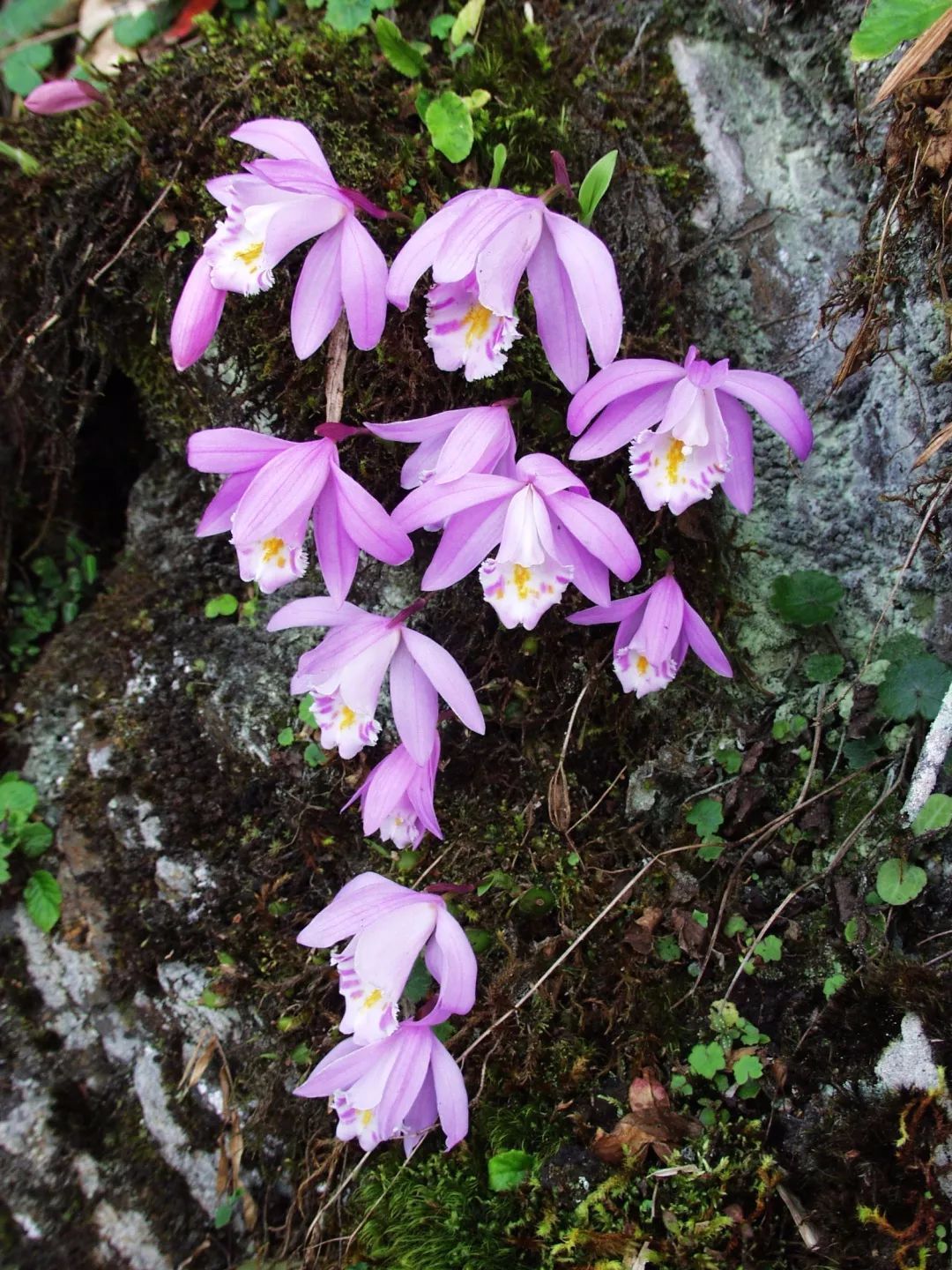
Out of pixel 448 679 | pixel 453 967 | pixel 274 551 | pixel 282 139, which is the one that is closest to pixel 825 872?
pixel 453 967

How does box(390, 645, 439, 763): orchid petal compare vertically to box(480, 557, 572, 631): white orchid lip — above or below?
below

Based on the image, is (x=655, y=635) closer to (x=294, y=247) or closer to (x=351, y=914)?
(x=351, y=914)

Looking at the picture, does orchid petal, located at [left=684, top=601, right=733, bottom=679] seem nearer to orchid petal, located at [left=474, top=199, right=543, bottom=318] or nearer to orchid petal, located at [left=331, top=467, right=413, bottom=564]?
orchid petal, located at [left=331, top=467, right=413, bottom=564]

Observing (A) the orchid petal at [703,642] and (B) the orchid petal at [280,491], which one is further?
(A) the orchid petal at [703,642]

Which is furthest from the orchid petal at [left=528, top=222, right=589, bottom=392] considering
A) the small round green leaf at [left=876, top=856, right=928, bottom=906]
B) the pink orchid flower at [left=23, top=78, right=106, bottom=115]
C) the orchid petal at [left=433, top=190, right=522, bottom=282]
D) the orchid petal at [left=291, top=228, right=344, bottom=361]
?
the pink orchid flower at [left=23, top=78, right=106, bottom=115]

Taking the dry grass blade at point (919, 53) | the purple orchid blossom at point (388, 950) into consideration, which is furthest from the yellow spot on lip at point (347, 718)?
the dry grass blade at point (919, 53)

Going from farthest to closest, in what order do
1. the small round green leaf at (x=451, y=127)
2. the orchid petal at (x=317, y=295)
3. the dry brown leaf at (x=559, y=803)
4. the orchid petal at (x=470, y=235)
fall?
1. the dry brown leaf at (x=559, y=803)
2. the small round green leaf at (x=451, y=127)
3. the orchid petal at (x=317, y=295)
4. the orchid petal at (x=470, y=235)

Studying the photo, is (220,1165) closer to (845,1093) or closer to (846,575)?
(845,1093)

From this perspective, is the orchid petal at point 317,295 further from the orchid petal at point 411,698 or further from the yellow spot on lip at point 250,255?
the orchid petal at point 411,698
